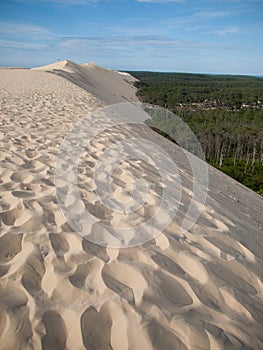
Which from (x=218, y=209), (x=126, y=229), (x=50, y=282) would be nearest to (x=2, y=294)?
(x=50, y=282)

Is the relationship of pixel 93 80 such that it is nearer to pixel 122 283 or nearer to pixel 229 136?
pixel 229 136

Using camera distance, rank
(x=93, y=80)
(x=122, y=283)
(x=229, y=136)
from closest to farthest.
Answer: (x=122, y=283) < (x=93, y=80) < (x=229, y=136)

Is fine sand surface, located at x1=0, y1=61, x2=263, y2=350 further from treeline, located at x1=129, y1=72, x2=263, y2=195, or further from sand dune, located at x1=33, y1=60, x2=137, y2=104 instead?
treeline, located at x1=129, y1=72, x2=263, y2=195

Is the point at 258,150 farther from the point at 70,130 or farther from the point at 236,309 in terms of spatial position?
the point at 236,309

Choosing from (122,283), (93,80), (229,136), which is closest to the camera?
(122,283)

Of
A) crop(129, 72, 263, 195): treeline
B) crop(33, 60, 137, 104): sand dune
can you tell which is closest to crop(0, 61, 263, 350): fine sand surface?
→ crop(33, 60, 137, 104): sand dune

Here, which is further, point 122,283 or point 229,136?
point 229,136

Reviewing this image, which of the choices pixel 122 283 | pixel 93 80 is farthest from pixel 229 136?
pixel 122 283

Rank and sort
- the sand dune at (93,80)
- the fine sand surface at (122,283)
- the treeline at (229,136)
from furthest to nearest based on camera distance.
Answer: the treeline at (229,136) < the sand dune at (93,80) < the fine sand surface at (122,283)

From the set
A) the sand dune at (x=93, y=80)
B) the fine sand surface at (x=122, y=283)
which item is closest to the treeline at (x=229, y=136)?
the sand dune at (x=93, y=80)

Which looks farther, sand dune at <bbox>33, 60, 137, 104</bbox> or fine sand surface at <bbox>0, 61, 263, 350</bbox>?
sand dune at <bbox>33, 60, 137, 104</bbox>

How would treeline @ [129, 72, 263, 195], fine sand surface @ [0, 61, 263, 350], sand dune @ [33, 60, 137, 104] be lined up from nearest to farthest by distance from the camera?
fine sand surface @ [0, 61, 263, 350], sand dune @ [33, 60, 137, 104], treeline @ [129, 72, 263, 195]

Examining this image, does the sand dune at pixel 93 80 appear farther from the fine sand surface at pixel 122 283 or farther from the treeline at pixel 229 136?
the fine sand surface at pixel 122 283
